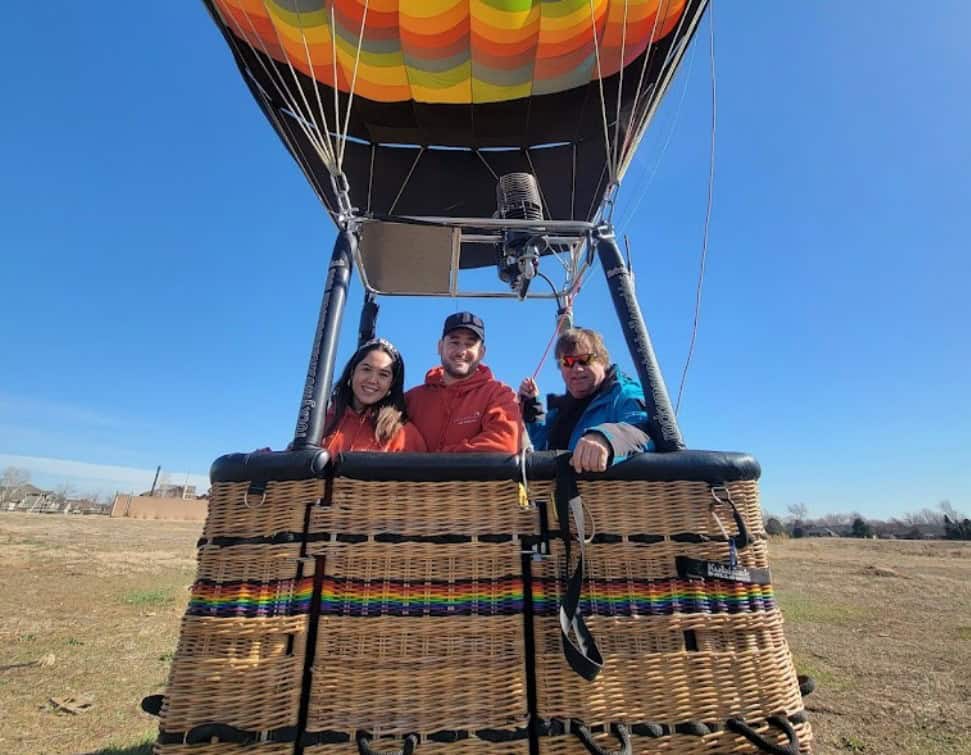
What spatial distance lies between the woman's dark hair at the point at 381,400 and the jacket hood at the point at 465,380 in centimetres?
17

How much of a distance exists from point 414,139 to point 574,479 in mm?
2570

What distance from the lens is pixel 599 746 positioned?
1.23 meters

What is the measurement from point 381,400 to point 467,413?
0.38 m

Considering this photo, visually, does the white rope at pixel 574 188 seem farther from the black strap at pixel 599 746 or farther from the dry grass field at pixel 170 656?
the dry grass field at pixel 170 656

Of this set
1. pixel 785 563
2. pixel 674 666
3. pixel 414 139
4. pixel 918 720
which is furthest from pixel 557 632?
pixel 785 563

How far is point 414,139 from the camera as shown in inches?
125

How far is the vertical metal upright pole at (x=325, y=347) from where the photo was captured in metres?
1.52

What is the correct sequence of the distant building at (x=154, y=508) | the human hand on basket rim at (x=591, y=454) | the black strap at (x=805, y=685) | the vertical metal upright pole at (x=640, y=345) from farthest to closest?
the distant building at (x=154, y=508) → the vertical metal upright pole at (x=640, y=345) → the black strap at (x=805, y=685) → the human hand on basket rim at (x=591, y=454)

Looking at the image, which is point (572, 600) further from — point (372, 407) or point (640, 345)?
point (372, 407)

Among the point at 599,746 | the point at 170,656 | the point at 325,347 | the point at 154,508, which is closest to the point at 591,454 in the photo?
the point at 599,746

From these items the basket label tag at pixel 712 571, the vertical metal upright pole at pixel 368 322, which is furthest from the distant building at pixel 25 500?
the basket label tag at pixel 712 571

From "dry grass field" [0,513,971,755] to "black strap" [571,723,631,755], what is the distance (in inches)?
90.4

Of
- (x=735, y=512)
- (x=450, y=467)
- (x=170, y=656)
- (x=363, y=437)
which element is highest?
(x=363, y=437)

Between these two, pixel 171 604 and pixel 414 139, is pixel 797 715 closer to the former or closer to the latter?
pixel 414 139
